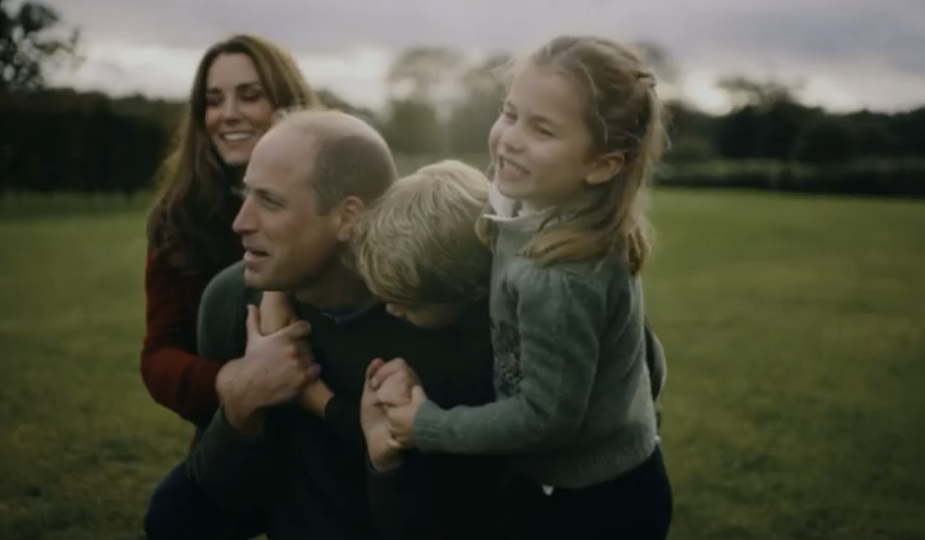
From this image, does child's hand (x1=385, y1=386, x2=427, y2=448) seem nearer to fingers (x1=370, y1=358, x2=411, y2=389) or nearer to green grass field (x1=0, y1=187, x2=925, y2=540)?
fingers (x1=370, y1=358, x2=411, y2=389)

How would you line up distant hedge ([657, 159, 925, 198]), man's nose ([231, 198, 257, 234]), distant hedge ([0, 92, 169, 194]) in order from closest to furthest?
man's nose ([231, 198, 257, 234]) → distant hedge ([657, 159, 925, 198]) → distant hedge ([0, 92, 169, 194])


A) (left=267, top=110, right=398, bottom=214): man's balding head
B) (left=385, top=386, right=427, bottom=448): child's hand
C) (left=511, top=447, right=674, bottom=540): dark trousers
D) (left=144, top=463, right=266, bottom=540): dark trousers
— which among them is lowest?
(left=144, top=463, right=266, bottom=540): dark trousers

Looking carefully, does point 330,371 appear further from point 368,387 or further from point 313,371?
point 368,387

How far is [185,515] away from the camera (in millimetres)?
2596

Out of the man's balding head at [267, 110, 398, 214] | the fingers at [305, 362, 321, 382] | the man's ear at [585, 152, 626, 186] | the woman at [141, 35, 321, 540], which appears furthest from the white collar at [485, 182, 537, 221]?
the woman at [141, 35, 321, 540]

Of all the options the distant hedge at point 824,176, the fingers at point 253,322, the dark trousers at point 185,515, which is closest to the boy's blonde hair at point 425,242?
the fingers at point 253,322

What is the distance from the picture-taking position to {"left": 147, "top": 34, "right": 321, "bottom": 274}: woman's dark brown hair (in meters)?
3.24

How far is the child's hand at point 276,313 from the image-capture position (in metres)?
2.34

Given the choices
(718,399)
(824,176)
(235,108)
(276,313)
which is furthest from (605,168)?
(824,176)

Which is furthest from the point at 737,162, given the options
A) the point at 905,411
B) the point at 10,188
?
the point at 905,411

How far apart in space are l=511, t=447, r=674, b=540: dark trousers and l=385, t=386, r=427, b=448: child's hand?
29 centimetres

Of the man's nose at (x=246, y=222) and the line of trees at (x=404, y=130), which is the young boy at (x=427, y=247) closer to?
the man's nose at (x=246, y=222)

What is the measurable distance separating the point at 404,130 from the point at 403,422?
19403mm

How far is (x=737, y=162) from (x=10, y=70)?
66.3 feet
